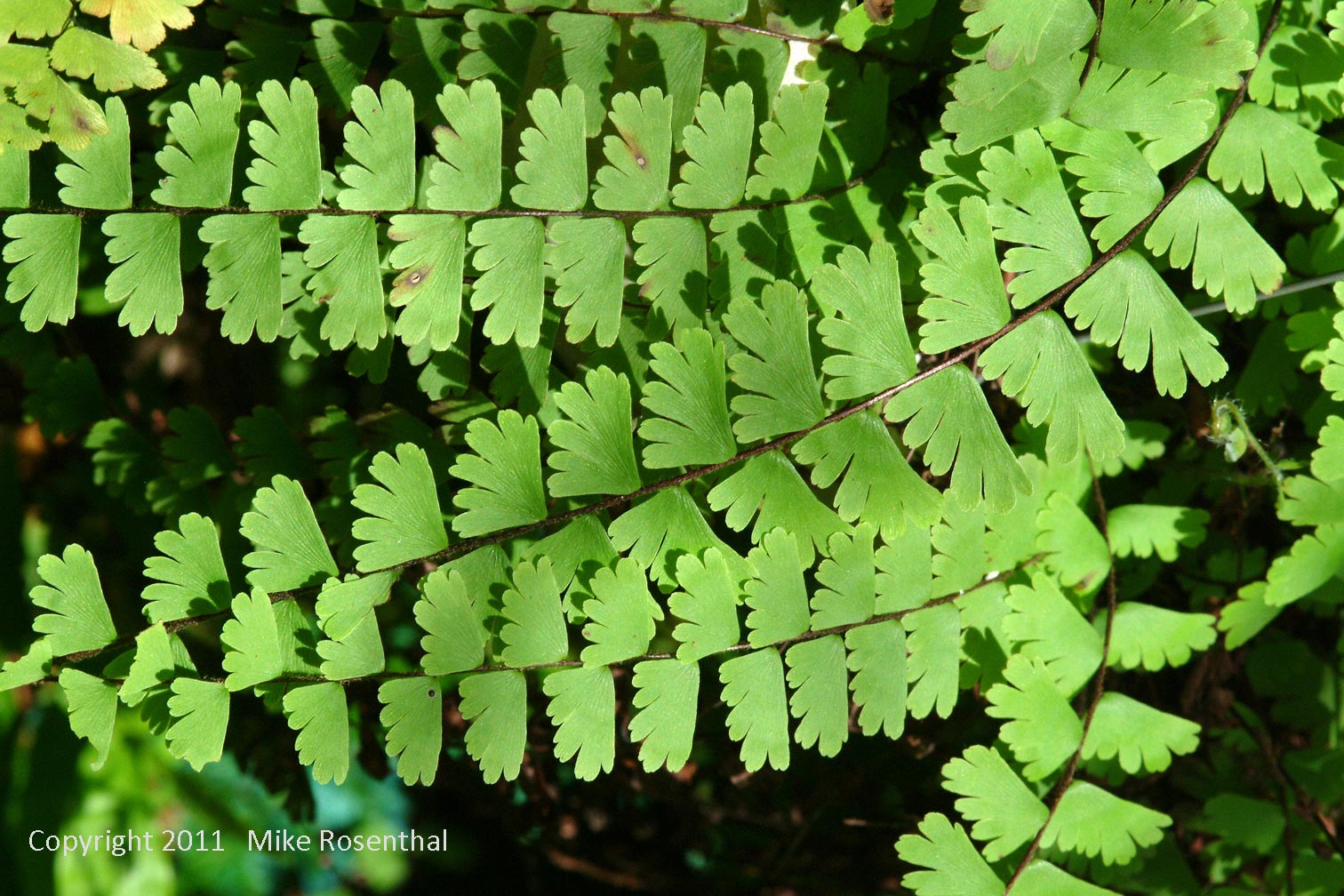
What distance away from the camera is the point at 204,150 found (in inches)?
44.9

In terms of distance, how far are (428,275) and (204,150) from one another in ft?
1.03

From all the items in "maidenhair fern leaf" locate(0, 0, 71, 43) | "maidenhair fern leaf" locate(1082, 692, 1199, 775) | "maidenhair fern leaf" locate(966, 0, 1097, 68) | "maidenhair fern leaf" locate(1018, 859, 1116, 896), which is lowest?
"maidenhair fern leaf" locate(1018, 859, 1116, 896)

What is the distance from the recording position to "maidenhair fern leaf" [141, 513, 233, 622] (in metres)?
1.12

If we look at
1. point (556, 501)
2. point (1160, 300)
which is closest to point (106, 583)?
point (556, 501)

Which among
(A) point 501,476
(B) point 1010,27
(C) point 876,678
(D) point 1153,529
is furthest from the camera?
(D) point 1153,529

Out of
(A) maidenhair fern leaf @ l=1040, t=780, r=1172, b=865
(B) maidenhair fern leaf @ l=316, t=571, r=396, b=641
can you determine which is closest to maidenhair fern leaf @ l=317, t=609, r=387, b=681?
(B) maidenhair fern leaf @ l=316, t=571, r=396, b=641

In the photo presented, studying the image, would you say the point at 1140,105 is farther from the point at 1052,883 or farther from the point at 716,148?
the point at 1052,883

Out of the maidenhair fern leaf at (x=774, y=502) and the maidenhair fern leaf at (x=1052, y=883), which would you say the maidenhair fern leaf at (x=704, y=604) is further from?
the maidenhair fern leaf at (x=1052, y=883)

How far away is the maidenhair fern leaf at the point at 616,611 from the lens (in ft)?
3.70

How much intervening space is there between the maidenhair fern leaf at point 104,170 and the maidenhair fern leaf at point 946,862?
131 centimetres

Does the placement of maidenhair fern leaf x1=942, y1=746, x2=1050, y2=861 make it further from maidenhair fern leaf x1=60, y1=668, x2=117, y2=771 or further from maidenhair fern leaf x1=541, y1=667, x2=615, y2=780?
maidenhair fern leaf x1=60, y1=668, x2=117, y2=771

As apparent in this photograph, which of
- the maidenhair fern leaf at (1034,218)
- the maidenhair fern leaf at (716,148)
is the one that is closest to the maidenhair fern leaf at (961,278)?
the maidenhair fern leaf at (1034,218)

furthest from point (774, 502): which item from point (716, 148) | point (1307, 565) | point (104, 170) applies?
point (104, 170)

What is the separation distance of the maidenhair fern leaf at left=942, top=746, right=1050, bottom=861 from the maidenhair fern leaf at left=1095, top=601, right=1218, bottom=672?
256mm
